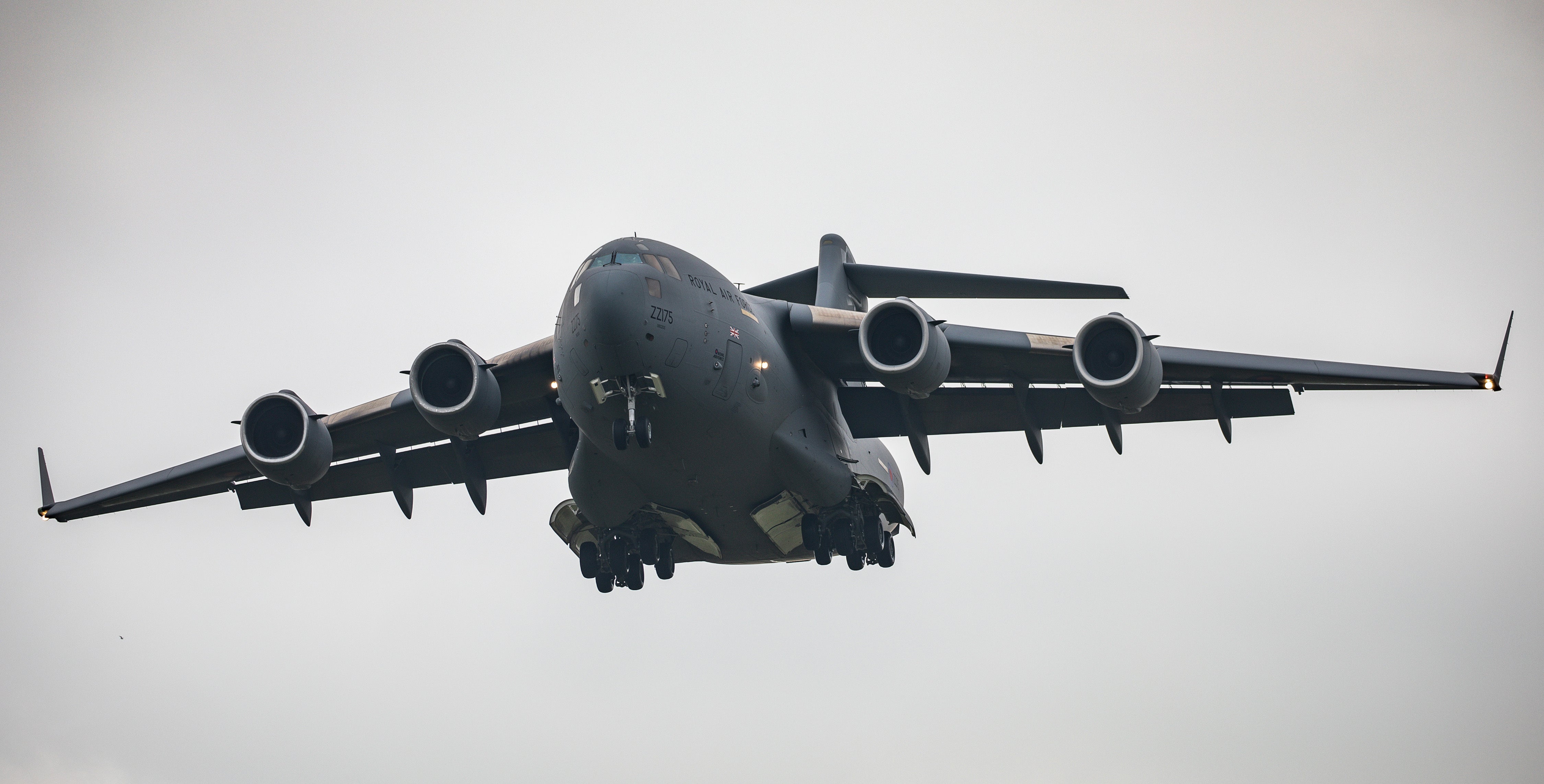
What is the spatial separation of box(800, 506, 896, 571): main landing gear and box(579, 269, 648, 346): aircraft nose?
4.13m

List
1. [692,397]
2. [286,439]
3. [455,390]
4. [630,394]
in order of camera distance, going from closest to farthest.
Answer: [630,394] → [692,397] → [455,390] → [286,439]

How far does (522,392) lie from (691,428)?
2.77m

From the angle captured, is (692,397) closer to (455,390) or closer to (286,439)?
(455,390)

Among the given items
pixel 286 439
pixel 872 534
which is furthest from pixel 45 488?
pixel 872 534

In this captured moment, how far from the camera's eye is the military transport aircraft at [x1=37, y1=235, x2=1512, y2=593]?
9.87m

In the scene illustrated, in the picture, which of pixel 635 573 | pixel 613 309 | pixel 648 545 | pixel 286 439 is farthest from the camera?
pixel 635 573

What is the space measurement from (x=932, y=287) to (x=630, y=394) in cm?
490

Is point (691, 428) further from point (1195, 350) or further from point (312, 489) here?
point (312, 489)

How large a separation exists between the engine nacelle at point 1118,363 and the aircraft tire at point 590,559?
20.2 ft

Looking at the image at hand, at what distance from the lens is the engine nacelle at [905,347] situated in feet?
33.2

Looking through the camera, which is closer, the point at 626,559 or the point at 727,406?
the point at 727,406

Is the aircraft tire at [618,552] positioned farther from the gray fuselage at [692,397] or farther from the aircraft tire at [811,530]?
the aircraft tire at [811,530]

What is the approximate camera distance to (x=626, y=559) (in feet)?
43.2

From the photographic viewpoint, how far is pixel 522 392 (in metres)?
12.2
